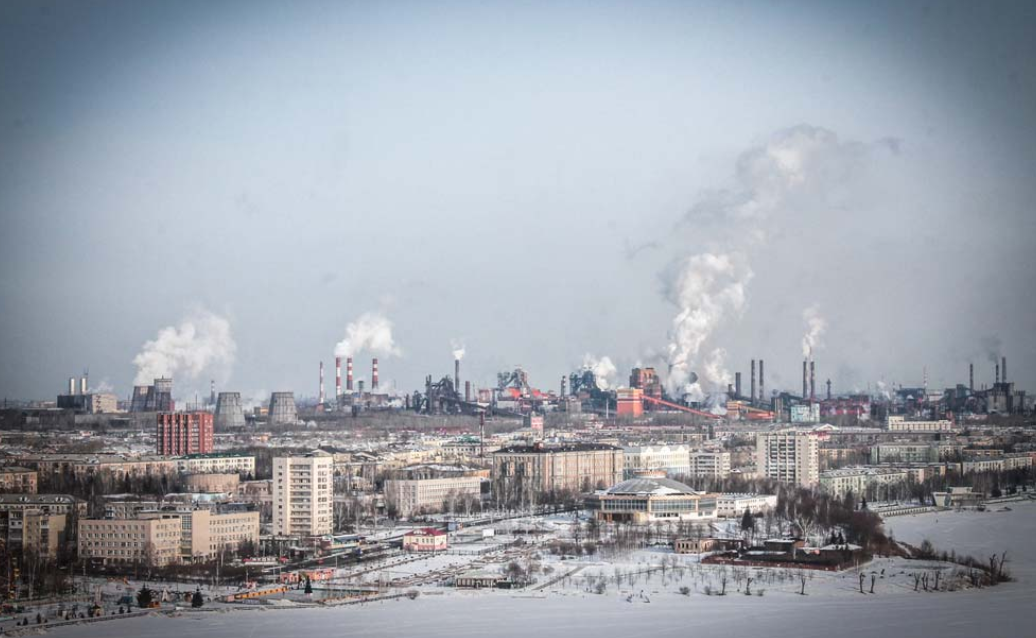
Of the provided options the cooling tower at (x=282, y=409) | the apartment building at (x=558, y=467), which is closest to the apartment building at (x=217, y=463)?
the apartment building at (x=558, y=467)

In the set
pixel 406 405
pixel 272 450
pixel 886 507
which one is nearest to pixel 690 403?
pixel 406 405

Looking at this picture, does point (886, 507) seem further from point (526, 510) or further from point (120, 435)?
point (120, 435)

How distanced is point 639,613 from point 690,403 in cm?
2689

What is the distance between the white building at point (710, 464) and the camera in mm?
25500

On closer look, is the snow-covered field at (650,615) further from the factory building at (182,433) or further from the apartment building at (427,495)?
the factory building at (182,433)

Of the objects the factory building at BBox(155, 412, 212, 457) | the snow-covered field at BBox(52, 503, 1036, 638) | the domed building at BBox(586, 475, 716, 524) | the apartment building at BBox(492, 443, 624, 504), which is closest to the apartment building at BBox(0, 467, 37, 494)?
the apartment building at BBox(492, 443, 624, 504)

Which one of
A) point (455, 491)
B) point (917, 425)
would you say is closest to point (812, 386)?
point (917, 425)

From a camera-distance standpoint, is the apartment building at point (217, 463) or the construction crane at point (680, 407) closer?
the apartment building at point (217, 463)

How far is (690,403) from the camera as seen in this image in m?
39.0

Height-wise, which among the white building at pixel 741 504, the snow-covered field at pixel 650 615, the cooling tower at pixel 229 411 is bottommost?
the snow-covered field at pixel 650 615

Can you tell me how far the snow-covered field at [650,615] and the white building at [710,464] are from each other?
1119cm

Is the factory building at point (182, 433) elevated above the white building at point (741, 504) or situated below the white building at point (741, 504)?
above

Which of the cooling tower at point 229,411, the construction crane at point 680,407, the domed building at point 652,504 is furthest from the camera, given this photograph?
the construction crane at point 680,407

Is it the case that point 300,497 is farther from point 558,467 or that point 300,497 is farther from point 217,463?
point 217,463
